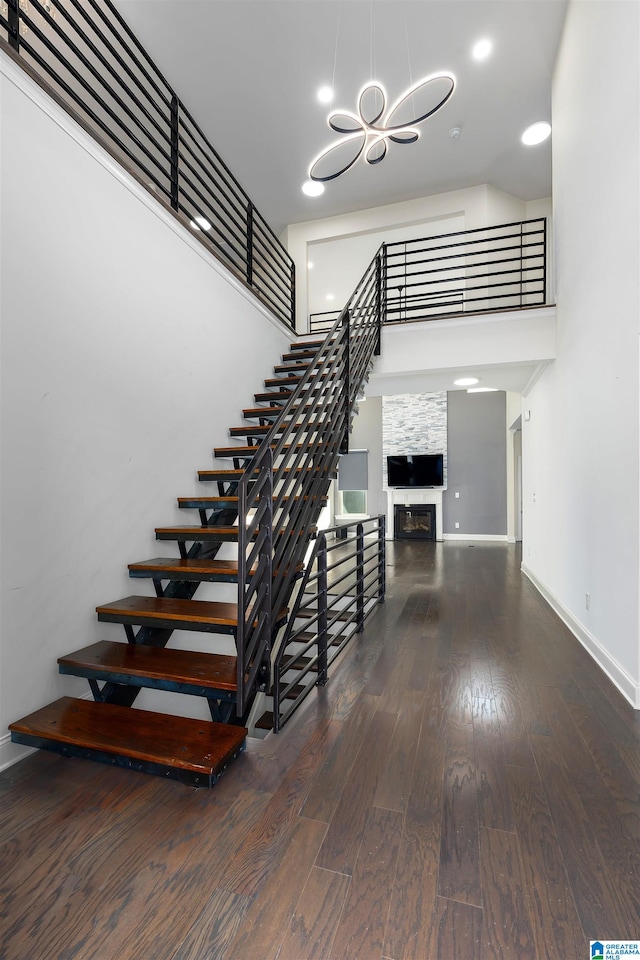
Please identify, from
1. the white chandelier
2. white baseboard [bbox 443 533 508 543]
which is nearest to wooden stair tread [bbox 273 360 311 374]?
the white chandelier

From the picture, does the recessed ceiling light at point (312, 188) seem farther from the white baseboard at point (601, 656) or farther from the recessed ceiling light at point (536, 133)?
the white baseboard at point (601, 656)

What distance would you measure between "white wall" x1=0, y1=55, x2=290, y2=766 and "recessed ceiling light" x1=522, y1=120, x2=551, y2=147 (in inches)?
176

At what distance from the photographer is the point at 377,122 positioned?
405cm

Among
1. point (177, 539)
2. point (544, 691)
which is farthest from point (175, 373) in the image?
point (544, 691)

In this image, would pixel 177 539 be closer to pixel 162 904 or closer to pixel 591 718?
pixel 162 904

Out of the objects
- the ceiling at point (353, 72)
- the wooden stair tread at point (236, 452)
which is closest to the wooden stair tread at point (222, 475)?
the wooden stair tread at point (236, 452)

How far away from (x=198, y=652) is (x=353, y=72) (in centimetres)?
574

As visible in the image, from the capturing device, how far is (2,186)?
1.95m

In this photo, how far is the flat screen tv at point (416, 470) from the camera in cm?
1049

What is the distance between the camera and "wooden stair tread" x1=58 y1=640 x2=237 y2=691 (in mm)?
1937

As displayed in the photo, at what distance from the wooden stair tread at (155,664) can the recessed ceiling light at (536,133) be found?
254 inches

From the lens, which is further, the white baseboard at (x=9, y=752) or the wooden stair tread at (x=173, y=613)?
the wooden stair tread at (x=173, y=613)

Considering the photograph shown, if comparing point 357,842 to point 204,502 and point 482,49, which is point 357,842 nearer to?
point 204,502

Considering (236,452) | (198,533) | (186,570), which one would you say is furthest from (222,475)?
(186,570)
